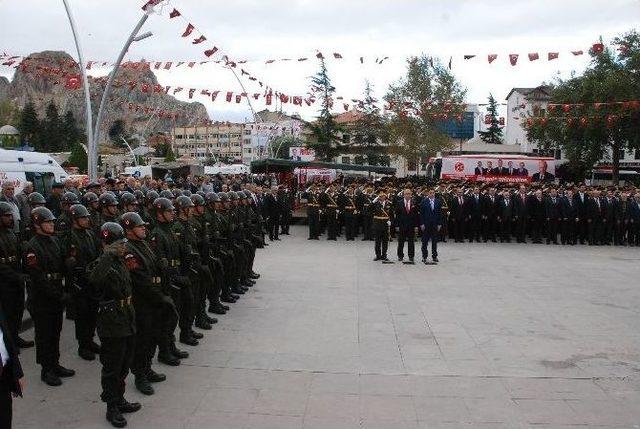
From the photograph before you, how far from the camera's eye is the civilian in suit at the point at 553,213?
19.9 metres

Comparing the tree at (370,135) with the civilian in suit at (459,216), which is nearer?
the civilian in suit at (459,216)

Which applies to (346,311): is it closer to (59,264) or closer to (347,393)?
(347,393)

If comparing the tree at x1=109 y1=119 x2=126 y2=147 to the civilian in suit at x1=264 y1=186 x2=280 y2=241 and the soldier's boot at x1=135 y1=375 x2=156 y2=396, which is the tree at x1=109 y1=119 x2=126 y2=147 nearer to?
the civilian in suit at x1=264 y1=186 x2=280 y2=241

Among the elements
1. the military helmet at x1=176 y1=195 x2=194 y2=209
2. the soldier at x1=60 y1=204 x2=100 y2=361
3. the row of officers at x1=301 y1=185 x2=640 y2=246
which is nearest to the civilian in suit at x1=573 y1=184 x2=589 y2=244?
the row of officers at x1=301 y1=185 x2=640 y2=246

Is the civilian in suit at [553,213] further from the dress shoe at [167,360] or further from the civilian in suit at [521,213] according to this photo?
the dress shoe at [167,360]

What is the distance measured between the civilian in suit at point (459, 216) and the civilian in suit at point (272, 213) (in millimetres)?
5687

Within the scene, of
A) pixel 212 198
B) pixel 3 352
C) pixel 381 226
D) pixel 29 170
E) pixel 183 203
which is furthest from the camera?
pixel 381 226

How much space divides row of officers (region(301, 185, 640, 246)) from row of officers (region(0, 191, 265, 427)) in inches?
451

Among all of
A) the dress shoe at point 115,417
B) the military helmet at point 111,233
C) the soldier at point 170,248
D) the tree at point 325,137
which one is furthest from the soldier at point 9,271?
the tree at point 325,137

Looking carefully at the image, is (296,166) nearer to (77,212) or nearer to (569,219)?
(569,219)

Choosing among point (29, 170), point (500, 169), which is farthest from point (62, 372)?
point (500, 169)

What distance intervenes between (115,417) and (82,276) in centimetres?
226

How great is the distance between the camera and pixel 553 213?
20.0 meters

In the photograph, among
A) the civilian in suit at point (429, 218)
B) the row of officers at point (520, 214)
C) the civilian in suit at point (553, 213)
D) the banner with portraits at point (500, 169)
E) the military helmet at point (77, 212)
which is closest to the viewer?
the military helmet at point (77, 212)
